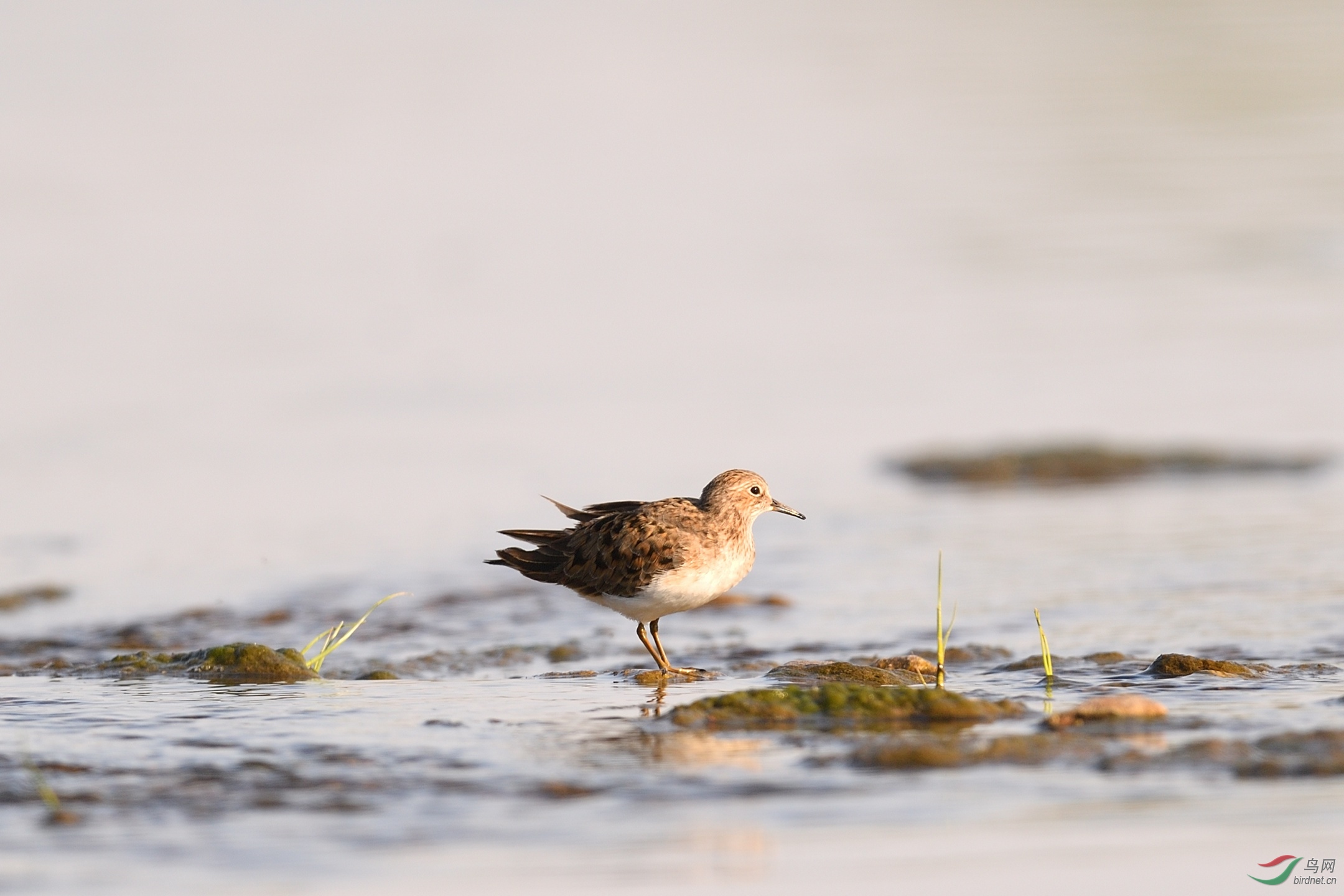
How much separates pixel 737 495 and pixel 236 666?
2.74 metres

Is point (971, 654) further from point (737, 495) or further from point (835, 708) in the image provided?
point (835, 708)

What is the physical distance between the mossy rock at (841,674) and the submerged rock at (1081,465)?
678 cm

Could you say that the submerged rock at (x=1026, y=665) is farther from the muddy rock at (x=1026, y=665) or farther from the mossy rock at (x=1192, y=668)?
the mossy rock at (x=1192, y=668)

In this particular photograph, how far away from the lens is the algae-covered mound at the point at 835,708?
7129 millimetres

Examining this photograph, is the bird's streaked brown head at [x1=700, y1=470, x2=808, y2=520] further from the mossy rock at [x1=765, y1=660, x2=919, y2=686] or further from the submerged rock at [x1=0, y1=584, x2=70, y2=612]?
the submerged rock at [x1=0, y1=584, x2=70, y2=612]

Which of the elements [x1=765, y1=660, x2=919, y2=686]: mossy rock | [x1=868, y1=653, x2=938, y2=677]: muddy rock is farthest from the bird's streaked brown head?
[x1=765, y1=660, x2=919, y2=686]: mossy rock

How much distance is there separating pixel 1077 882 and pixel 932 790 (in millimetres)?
935

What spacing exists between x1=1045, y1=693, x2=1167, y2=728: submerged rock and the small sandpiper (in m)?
2.35

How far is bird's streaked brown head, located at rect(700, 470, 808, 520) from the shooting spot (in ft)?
31.9

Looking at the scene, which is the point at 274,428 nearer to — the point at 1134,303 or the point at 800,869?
the point at 1134,303

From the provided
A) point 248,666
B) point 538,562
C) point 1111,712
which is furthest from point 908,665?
point 248,666

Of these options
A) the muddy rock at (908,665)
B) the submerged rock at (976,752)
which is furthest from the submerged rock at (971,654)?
the submerged rock at (976,752)

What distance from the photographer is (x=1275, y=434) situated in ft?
51.8

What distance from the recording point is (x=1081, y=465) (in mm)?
15039
